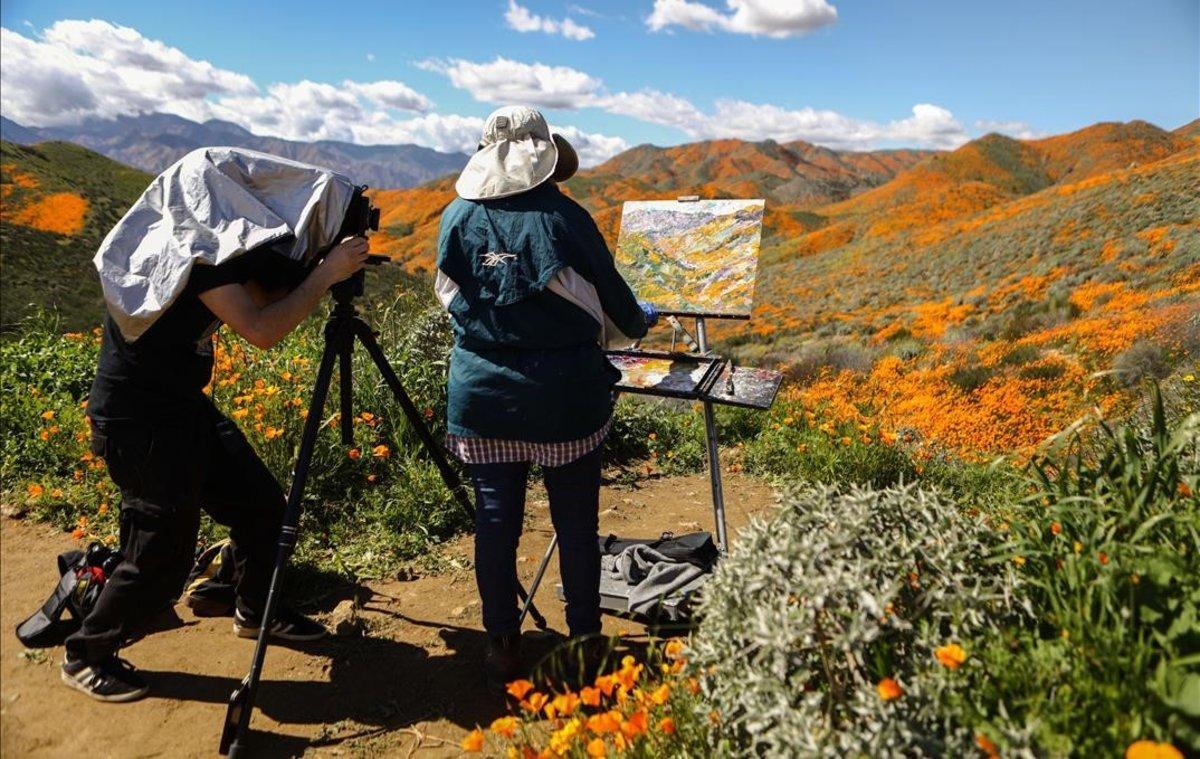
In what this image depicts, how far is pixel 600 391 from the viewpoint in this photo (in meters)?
2.57

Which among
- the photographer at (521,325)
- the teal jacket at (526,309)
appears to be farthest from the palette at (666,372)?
the teal jacket at (526,309)

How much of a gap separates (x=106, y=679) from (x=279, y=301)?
1.55 meters

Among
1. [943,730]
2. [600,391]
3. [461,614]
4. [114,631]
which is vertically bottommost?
[461,614]

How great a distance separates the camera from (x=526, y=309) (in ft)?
7.82

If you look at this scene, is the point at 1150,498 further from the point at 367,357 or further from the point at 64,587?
the point at 367,357

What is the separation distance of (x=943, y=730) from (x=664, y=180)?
10340 cm

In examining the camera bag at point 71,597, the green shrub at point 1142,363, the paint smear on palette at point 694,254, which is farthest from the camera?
the green shrub at point 1142,363

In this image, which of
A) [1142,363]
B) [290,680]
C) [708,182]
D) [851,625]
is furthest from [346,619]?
[708,182]

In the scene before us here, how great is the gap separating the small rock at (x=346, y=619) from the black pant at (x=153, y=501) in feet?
2.53

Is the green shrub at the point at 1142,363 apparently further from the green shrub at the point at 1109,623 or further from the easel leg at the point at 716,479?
the green shrub at the point at 1109,623

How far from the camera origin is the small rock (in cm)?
318

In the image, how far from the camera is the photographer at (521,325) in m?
2.36

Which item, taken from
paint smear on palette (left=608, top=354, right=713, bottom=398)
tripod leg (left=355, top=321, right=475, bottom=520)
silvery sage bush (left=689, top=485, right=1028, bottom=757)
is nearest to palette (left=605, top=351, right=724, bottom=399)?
paint smear on palette (left=608, top=354, right=713, bottom=398)

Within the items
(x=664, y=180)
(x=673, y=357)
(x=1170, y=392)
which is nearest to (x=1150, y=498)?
(x=673, y=357)
